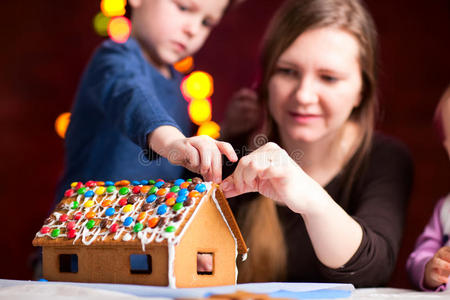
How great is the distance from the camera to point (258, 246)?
1.15m

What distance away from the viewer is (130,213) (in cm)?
82

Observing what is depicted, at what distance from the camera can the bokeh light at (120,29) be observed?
4.11 feet

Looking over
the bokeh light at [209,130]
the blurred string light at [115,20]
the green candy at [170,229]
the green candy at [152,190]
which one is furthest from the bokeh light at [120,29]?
the green candy at [170,229]

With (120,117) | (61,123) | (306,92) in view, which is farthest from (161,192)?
(61,123)

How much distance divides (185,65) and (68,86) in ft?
1.89

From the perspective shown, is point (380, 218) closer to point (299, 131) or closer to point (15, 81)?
point (299, 131)

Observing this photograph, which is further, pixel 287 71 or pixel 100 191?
pixel 287 71

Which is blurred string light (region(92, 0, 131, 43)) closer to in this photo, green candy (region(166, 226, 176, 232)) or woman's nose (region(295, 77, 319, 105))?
woman's nose (region(295, 77, 319, 105))

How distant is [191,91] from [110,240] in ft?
2.39

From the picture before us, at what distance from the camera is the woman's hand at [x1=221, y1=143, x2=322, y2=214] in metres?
0.84

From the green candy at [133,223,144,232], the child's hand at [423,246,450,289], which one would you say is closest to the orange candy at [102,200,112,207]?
the green candy at [133,223,144,232]

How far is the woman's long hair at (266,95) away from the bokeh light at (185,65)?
0.23 m

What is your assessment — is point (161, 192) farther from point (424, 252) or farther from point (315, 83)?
point (424, 252)

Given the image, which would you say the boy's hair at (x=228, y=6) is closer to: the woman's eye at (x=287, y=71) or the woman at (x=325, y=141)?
the woman at (x=325, y=141)
